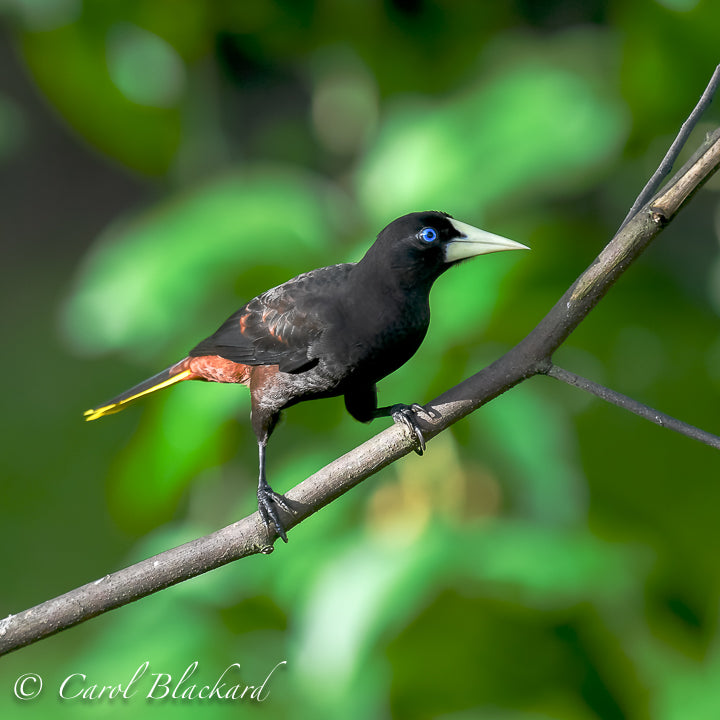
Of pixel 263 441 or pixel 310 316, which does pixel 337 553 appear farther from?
pixel 310 316

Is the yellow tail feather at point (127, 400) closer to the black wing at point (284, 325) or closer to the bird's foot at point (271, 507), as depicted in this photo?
the black wing at point (284, 325)

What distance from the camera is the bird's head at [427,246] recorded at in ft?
6.09

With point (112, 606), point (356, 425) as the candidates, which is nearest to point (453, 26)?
point (356, 425)

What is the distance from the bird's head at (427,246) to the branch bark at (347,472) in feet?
1.05

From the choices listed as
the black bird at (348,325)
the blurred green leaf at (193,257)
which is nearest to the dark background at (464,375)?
the blurred green leaf at (193,257)

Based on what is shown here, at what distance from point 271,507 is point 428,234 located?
25.1 inches

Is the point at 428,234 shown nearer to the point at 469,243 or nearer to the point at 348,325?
the point at 469,243

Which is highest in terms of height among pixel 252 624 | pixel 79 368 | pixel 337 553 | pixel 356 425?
pixel 356 425

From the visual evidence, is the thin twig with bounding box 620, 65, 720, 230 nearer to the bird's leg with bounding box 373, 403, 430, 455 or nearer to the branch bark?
the branch bark

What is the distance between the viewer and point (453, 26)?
3.38 m

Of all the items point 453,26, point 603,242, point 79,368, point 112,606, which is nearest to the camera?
point 112,606

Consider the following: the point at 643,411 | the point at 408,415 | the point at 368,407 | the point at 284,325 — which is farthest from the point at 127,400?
the point at 643,411

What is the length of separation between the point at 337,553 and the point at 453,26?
6.56ft

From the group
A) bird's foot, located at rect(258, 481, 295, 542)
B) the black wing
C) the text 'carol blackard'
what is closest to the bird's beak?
→ the black wing
